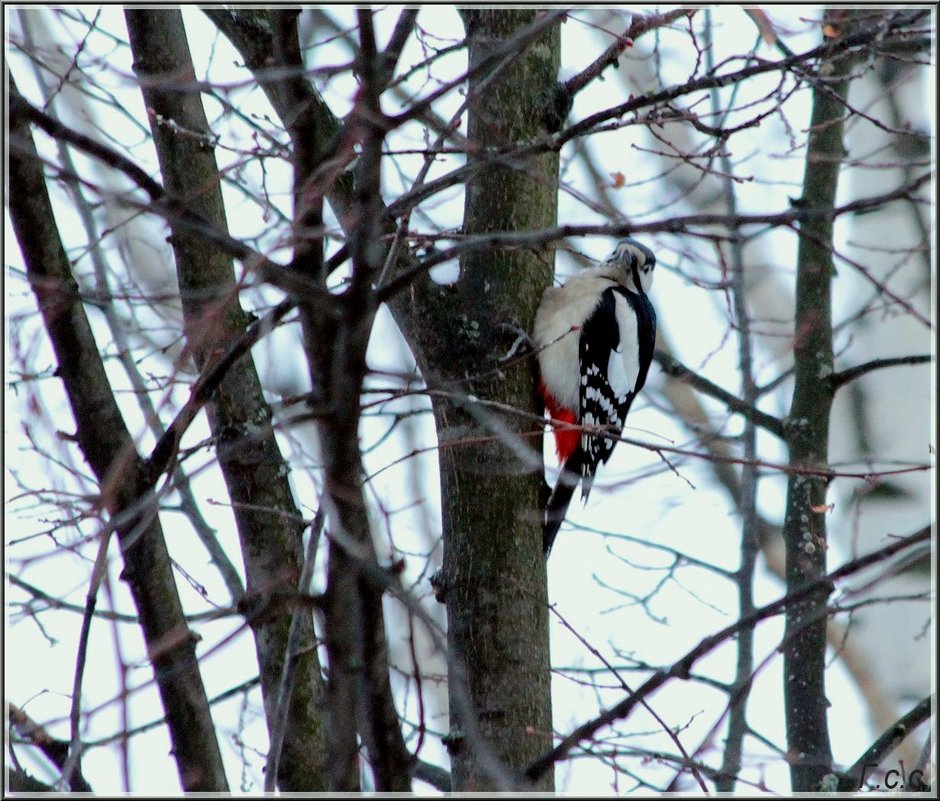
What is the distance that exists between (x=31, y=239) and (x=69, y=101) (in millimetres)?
5968

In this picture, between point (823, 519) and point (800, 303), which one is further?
point (800, 303)

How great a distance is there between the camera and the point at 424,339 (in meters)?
3.33

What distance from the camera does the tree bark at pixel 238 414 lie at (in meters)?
2.99

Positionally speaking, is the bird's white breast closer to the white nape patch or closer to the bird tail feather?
the white nape patch

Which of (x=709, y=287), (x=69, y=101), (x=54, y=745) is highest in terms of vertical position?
(x=69, y=101)

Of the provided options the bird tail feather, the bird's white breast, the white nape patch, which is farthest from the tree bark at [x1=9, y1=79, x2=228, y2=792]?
the white nape patch

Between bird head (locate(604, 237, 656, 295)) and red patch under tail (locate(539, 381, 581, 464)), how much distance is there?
32.3 inches

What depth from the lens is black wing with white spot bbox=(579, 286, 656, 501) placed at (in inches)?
183

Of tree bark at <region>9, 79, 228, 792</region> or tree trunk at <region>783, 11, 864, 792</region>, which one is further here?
tree trunk at <region>783, 11, 864, 792</region>

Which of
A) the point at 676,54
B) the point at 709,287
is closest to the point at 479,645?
the point at 709,287

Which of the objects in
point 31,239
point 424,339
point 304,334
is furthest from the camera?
point 424,339

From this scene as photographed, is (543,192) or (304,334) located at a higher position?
(543,192)

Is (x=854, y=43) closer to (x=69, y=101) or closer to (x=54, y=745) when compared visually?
(x=54, y=745)

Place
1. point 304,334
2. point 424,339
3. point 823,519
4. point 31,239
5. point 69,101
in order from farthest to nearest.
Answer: point 69,101 → point 823,519 → point 424,339 → point 31,239 → point 304,334
